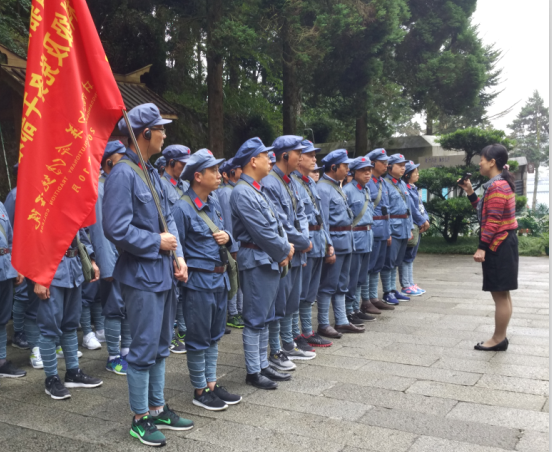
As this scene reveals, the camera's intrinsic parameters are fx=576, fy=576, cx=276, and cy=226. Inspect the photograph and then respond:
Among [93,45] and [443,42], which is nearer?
[93,45]

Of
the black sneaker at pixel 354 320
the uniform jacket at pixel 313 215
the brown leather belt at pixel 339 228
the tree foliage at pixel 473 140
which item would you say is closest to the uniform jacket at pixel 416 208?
the black sneaker at pixel 354 320

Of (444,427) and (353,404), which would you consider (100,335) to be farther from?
(444,427)

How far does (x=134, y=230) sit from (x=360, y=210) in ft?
14.8

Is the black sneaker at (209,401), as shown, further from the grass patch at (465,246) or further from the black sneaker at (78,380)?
the grass patch at (465,246)

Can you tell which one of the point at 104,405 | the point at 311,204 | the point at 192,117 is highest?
the point at 192,117

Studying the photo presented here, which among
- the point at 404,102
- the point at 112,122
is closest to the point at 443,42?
the point at 404,102

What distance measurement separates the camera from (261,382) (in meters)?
5.04

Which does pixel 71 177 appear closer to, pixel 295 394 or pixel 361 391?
pixel 295 394

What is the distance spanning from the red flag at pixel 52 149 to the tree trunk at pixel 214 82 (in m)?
9.51

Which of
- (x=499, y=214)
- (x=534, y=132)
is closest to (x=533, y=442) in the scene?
(x=499, y=214)

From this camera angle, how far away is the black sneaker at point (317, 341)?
6.49 m

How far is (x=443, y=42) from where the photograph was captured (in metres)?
20.7

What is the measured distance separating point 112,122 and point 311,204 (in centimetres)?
311

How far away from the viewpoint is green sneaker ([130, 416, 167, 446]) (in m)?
3.83
